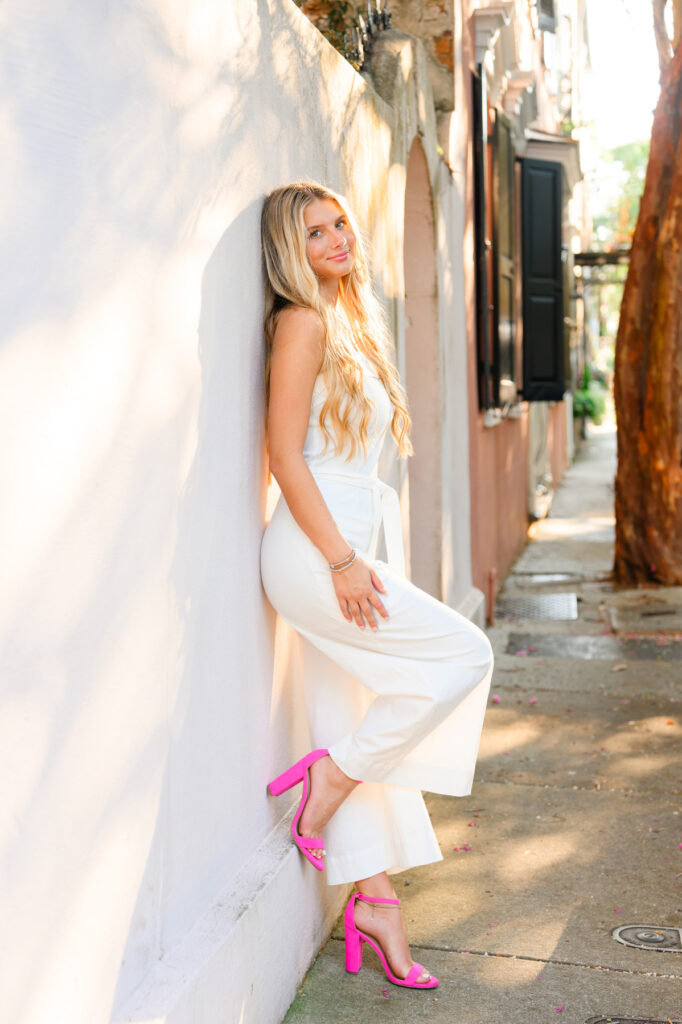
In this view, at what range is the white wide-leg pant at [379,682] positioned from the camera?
2.89m

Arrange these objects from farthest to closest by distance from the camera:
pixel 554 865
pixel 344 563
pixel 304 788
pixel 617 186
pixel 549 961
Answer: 1. pixel 617 186
2. pixel 554 865
3. pixel 549 961
4. pixel 304 788
5. pixel 344 563

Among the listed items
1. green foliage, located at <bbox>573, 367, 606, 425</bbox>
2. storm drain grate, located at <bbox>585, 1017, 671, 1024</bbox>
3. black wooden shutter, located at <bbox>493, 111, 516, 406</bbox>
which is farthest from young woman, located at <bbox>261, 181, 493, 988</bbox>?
green foliage, located at <bbox>573, 367, 606, 425</bbox>

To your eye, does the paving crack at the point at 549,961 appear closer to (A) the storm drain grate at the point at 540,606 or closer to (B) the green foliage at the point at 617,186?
(A) the storm drain grate at the point at 540,606

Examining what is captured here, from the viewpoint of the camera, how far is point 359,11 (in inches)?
206

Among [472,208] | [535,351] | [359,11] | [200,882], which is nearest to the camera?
[200,882]

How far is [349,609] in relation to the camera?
2.84 meters

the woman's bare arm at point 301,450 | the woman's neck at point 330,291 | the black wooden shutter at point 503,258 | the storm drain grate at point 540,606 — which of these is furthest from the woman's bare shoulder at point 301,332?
the storm drain grate at point 540,606

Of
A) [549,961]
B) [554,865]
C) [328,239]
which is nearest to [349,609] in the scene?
[328,239]

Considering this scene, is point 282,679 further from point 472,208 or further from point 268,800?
point 472,208

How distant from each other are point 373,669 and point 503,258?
20.6 ft

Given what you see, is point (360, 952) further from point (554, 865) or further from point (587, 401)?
point (587, 401)

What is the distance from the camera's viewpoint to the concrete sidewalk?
3020mm

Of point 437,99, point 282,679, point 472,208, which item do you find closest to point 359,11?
point 437,99

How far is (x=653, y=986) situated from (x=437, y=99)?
4996mm
